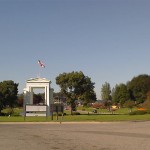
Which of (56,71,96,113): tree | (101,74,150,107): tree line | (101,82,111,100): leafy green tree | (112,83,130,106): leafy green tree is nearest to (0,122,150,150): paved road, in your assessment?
(56,71,96,113): tree

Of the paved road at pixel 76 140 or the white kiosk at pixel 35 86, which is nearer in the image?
the paved road at pixel 76 140

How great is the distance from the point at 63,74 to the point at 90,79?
724cm

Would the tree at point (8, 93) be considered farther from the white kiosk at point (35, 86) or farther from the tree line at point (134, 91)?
the tree line at point (134, 91)

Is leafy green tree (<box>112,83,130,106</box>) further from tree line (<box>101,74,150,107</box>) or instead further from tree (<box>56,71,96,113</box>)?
tree (<box>56,71,96,113</box>)

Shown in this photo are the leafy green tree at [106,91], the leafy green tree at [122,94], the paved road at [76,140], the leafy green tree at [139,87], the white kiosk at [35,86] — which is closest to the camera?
the paved road at [76,140]

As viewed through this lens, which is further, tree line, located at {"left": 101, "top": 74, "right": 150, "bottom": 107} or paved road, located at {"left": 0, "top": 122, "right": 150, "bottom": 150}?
tree line, located at {"left": 101, "top": 74, "right": 150, "bottom": 107}

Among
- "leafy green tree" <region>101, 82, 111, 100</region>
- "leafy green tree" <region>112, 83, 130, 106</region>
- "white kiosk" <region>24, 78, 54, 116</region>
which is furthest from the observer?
"leafy green tree" <region>101, 82, 111, 100</region>

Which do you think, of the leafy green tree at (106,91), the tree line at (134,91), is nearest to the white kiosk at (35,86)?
the tree line at (134,91)

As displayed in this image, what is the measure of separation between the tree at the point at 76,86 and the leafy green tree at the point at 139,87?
1594 inches

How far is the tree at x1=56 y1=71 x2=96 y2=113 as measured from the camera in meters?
95.4

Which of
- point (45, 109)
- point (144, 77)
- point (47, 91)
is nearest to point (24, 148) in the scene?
point (45, 109)

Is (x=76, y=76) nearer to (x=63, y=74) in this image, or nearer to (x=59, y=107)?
(x=63, y=74)

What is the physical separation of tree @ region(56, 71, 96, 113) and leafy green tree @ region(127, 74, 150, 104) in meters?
40.5

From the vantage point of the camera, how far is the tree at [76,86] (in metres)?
95.4
